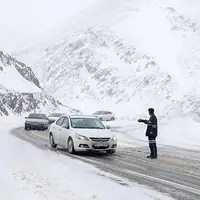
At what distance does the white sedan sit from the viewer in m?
15.5

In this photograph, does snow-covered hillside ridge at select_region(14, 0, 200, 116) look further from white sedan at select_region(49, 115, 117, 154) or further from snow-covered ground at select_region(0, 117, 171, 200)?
snow-covered ground at select_region(0, 117, 171, 200)

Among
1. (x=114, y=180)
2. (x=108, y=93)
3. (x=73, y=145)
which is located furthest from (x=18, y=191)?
(x=108, y=93)

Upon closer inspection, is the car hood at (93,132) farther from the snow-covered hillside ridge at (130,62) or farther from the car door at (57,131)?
the snow-covered hillside ridge at (130,62)

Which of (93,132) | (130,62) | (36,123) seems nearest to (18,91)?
(36,123)

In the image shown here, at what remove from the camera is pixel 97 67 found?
126m

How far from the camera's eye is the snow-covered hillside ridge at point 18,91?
70.9 meters

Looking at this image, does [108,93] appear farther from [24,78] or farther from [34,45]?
[34,45]

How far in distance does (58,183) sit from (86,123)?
25.3 ft

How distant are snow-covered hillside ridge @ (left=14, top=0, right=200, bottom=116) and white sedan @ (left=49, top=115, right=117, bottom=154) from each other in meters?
75.1

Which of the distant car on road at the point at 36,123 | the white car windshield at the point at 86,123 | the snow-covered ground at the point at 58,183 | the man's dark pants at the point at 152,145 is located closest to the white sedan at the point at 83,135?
the white car windshield at the point at 86,123

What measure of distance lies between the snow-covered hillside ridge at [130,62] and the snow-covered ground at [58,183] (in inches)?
3159

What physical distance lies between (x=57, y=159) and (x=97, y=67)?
11275cm

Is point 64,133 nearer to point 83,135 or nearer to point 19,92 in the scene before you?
point 83,135

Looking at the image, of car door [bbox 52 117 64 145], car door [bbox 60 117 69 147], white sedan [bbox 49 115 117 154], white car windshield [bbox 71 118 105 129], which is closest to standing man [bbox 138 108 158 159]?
white sedan [bbox 49 115 117 154]
